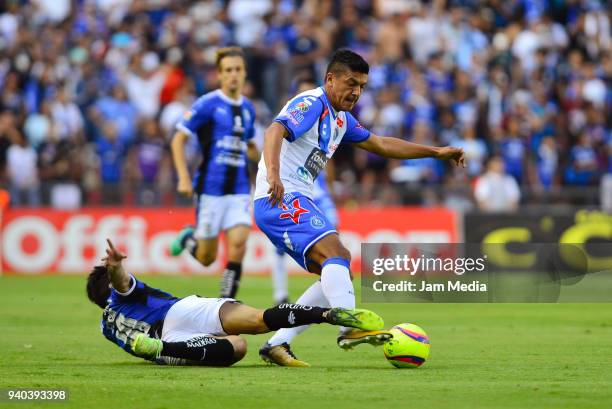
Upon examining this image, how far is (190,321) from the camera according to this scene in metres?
9.45

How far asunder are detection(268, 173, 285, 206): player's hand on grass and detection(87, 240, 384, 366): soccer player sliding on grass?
3.08 ft

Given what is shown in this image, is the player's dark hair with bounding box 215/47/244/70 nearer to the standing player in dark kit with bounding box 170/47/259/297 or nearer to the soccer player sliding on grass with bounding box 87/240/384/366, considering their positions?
the standing player in dark kit with bounding box 170/47/259/297

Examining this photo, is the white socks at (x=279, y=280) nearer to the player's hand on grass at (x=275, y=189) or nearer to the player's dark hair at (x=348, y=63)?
the player's dark hair at (x=348, y=63)

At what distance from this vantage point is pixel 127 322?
946 centimetres

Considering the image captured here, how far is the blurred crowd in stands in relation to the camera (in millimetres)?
23250

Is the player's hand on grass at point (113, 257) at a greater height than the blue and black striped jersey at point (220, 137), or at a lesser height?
lesser

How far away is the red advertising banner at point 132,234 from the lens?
22766mm

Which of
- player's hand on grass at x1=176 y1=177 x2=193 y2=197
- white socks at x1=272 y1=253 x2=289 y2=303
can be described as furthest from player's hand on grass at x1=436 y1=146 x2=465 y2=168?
white socks at x1=272 y1=253 x2=289 y2=303

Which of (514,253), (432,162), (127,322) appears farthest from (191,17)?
(127,322)

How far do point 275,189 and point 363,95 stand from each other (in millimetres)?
15920

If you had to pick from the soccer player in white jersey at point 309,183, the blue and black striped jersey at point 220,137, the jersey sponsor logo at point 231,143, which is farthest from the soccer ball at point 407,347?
the jersey sponsor logo at point 231,143

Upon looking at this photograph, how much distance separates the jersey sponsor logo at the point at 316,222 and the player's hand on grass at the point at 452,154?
1402mm

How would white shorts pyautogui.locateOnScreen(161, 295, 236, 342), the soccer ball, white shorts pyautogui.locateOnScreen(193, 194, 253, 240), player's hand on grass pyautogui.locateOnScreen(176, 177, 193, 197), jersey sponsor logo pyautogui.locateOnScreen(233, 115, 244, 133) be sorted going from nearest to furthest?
1. the soccer ball
2. white shorts pyautogui.locateOnScreen(161, 295, 236, 342)
3. player's hand on grass pyautogui.locateOnScreen(176, 177, 193, 197)
4. jersey sponsor logo pyautogui.locateOnScreen(233, 115, 244, 133)
5. white shorts pyautogui.locateOnScreen(193, 194, 253, 240)

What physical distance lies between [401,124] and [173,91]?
15.8 ft
